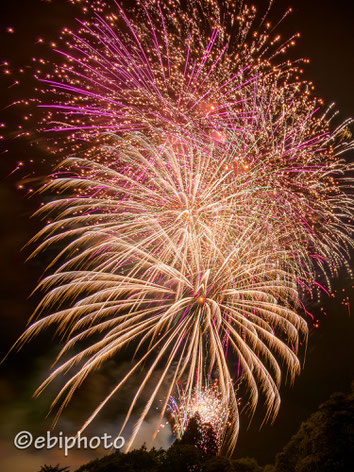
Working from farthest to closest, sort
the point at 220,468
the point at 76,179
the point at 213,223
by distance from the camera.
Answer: the point at 213,223 < the point at 76,179 < the point at 220,468

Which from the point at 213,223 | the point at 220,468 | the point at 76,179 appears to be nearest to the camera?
the point at 220,468

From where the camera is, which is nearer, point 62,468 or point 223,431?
point 62,468

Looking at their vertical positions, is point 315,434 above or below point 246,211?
below

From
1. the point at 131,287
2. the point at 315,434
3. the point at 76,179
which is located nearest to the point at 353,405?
the point at 315,434

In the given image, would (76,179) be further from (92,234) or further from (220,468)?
(220,468)

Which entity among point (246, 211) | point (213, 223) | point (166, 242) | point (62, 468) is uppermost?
point (246, 211)

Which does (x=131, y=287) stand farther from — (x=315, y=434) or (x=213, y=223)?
(x=315, y=434)

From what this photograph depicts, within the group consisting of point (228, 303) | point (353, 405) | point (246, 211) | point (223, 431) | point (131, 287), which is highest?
point (246, 211)

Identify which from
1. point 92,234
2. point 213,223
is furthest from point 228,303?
point 92,234

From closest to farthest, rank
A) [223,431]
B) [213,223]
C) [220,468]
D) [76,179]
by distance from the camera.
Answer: [220,468], [76,179], [213,223], [223,431]
